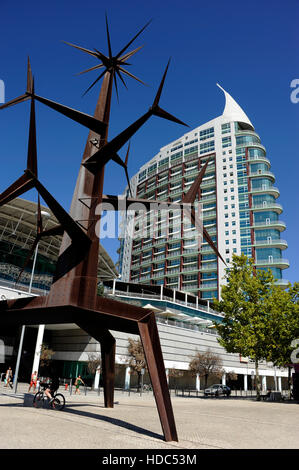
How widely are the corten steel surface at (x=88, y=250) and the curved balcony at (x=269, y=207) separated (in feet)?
248

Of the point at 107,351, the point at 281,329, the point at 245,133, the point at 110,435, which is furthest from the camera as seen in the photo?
the point at 245,133

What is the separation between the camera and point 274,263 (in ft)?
253

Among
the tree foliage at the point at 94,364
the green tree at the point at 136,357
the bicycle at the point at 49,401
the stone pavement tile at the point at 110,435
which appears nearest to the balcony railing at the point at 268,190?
the green tree at the point at 136,357

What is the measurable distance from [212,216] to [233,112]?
3312cm

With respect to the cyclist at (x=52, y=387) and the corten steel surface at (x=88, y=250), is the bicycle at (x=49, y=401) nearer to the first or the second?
the cyclist at (x=52, y=387)

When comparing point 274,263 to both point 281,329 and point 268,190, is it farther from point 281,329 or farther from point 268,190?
point 281,329

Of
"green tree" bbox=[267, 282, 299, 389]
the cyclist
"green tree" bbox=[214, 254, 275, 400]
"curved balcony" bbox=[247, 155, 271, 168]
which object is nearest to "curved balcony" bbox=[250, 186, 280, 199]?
"curved balcony" bbox=[247, 155, 271, 168]

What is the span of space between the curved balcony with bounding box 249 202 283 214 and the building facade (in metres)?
0.23

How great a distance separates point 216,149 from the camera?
9656 centimetres

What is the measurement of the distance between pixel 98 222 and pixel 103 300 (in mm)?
2308

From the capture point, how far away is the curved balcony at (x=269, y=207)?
8144 cm

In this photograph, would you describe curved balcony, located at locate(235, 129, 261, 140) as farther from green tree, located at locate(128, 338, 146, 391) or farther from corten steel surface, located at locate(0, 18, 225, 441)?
corten steel surface, located at locate(0, 18, 225, 441)

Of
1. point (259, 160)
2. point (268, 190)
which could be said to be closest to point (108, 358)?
point (268, 190)
